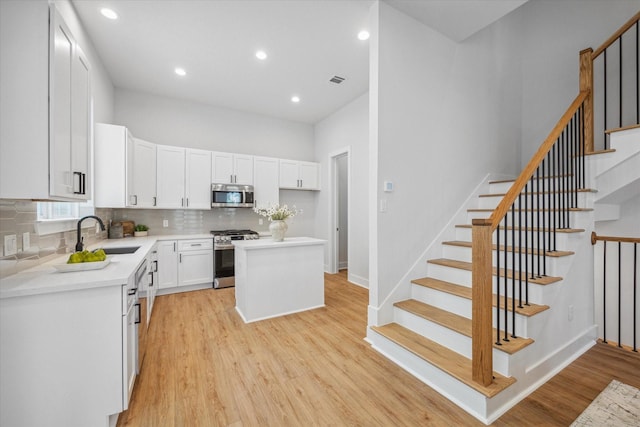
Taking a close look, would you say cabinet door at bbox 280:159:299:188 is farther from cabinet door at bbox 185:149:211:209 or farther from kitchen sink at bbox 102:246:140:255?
kitchen sink at bbox 102:246:140:255

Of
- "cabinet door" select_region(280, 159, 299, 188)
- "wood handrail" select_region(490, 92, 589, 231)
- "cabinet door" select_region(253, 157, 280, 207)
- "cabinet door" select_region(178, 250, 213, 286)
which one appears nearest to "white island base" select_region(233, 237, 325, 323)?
"cabinet door" select_region(178, 250, 213, 286)

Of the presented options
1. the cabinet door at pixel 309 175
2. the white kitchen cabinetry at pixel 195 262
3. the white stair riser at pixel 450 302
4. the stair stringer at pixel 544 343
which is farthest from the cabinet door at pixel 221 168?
the white stair riser at pixel 450 302

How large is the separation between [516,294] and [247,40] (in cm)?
382

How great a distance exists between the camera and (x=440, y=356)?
2.00 metres

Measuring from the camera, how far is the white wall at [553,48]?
3.30m

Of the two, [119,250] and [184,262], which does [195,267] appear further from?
[119,250]

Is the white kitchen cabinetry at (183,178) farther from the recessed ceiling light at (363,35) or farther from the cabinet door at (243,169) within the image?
the recessed ceiling light at (363,35)

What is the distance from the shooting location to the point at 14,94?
4.45 ft

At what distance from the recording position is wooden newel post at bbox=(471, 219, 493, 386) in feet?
5.39

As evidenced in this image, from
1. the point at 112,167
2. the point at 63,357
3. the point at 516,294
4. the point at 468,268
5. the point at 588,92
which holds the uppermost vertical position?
the point at 588,92

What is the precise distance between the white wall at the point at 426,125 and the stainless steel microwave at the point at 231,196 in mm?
2908

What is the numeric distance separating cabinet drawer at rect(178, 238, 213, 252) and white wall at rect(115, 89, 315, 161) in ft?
5.92

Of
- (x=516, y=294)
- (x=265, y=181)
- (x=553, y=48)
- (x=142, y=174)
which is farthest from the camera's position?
(x=265, y=181)

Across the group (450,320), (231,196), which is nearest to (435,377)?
(450,320)
